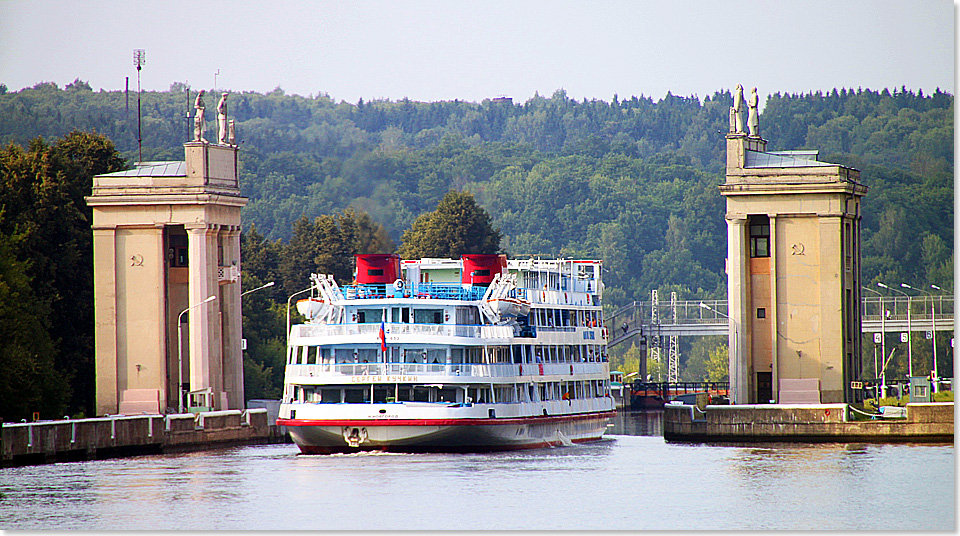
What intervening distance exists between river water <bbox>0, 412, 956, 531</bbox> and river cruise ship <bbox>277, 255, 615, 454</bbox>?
3.53ft

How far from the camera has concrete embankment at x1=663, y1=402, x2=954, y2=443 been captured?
68750 mm

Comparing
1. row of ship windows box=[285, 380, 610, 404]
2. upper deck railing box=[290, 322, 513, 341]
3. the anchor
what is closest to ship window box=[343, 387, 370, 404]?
row of ship windows box=[285, 380, 610, 404]

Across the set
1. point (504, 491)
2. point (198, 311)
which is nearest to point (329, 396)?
point (504, 491)

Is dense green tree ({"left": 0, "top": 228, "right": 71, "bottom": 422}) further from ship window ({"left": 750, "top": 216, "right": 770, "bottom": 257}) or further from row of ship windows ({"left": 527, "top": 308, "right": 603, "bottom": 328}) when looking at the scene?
ship window ({"left": 750, "top": 216, "right": 770, "bottom": 257})

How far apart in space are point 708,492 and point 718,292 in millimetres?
92926

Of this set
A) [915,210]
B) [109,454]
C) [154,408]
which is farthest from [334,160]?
[915,210]

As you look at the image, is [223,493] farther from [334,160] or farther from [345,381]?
[334,160]

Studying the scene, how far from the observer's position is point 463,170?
136 metres

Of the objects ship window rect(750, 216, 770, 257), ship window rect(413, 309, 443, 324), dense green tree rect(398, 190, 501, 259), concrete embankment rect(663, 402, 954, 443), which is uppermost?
dense green tree rect(398, 190, 501, 259)

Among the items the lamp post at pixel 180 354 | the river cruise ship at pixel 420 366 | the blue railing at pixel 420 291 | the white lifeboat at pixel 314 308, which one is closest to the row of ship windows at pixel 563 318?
the river cruise ship at pixel 420 366

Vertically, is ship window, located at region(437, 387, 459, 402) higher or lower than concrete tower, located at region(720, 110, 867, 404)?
lower

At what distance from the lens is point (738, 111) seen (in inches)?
3145

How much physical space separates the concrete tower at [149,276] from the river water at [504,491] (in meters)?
9.65

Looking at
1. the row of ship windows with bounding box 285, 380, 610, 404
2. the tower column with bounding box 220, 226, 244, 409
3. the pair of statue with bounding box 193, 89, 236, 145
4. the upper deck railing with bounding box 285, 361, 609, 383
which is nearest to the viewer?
the upper deck railing with bounding box 285, 361, 609, 383
